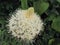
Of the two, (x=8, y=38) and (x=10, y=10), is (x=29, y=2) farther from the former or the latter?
(x=8, y=38)

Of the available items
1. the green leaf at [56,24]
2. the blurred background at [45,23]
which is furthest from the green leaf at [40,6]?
the green leaf at [56,24]

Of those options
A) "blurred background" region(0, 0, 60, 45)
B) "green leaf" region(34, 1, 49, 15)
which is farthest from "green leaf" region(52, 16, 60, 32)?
"green leaf" region(34, 1, 49, 15)

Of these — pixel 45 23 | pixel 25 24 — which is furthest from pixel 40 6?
pixel 25 24

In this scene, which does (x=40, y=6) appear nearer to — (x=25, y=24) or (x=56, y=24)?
(x=56, y=24)

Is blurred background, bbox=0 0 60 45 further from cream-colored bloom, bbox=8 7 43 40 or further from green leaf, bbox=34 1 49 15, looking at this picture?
cream-colored bloom, bbox=8 7 43 40

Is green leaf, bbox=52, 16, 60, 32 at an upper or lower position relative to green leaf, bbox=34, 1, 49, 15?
lower

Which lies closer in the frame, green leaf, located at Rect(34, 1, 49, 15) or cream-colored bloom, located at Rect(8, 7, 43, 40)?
cream-colored bloom, located at Rect(8, 7, 43, 40)

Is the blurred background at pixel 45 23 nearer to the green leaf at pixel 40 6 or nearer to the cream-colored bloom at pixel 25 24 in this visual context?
the green leaf at pixel 40 6

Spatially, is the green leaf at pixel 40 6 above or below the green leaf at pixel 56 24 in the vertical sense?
above
